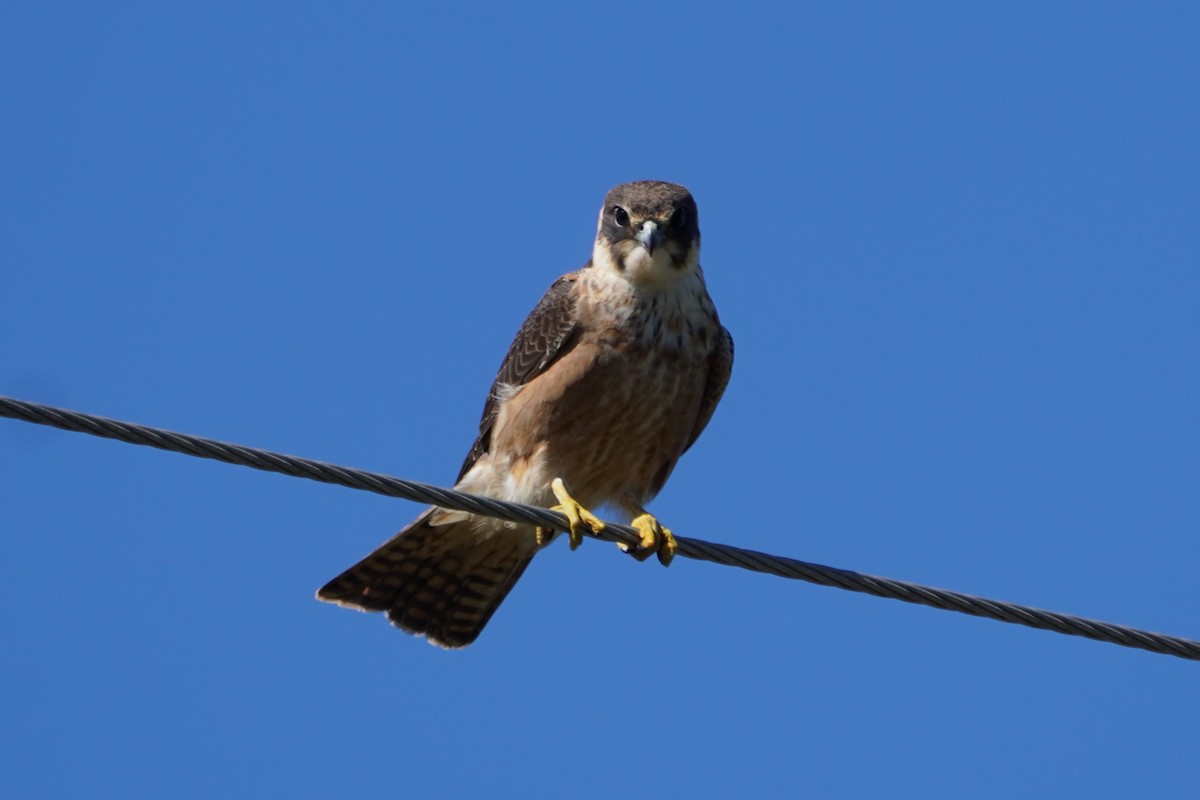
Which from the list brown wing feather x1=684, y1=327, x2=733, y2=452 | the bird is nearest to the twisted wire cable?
the bird

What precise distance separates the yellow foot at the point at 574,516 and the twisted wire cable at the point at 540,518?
76cm

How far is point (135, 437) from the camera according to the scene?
3.85 metres

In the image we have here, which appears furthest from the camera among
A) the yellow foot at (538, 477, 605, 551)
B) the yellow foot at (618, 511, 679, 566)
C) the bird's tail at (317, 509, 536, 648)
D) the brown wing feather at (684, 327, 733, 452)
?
the bird's tail at (317, 509, 536, 648)

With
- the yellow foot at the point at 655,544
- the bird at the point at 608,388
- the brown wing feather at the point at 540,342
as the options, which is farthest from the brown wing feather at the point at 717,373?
the yellow foot at the point at 655,544

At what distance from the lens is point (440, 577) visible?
6.86 meters

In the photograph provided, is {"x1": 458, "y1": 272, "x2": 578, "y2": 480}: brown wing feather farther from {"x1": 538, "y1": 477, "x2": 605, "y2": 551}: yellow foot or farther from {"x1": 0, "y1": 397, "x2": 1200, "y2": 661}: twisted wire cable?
{"x1": 0, "y1": 397, "x2": 1200, "y2": 661}: twisted wire cable

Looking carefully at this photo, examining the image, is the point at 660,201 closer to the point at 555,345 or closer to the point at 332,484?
the point at 555,345

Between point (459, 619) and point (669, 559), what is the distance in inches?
55.6

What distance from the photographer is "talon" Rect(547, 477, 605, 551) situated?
18.5 ft

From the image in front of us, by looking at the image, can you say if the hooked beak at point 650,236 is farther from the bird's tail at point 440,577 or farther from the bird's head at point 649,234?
the bird's tail at point 440,577

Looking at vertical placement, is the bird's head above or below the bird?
above

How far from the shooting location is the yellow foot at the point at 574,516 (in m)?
5.65

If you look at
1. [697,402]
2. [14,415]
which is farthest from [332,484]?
[697,402]

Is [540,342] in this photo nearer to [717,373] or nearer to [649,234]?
[649,234]
